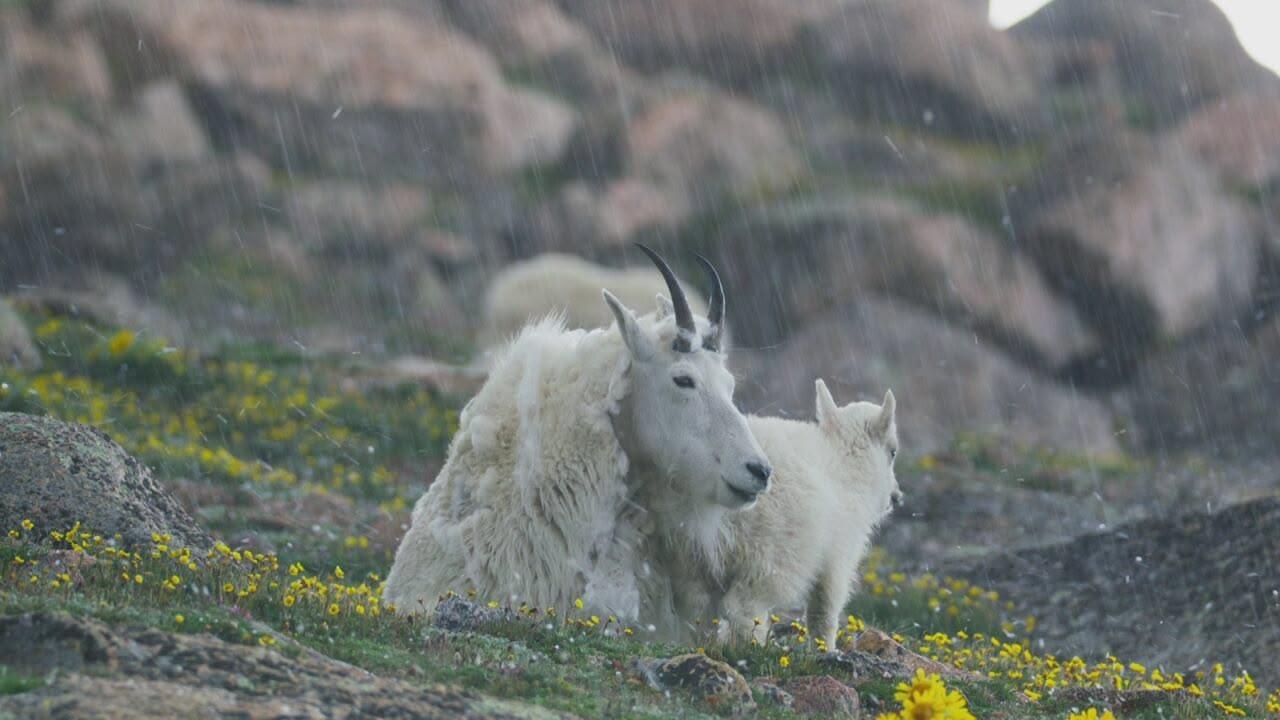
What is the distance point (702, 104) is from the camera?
36.0m

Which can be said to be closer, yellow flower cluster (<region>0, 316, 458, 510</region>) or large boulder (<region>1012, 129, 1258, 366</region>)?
yellow flower cluster (<region>0, 316, 458, 510</region>)

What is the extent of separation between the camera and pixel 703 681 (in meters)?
5.90

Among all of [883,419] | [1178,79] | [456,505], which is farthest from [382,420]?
[1178,79]

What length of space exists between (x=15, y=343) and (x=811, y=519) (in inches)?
558

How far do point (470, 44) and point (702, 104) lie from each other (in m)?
6.32

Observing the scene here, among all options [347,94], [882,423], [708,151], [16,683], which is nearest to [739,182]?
[708,151]

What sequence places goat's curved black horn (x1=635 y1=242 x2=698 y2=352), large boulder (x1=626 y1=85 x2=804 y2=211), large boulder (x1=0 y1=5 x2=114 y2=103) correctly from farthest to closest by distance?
large boulder (x1=626 y1=85 x2=804 y2=211), large boulder (x1=0 y1=5 x2=114 y2=103), goat's curved black horn (x1=635 y1=242 x2=698 y2=352)

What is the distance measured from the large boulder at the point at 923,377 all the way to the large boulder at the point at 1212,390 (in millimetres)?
1134

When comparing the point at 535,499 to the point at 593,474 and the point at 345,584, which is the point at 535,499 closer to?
the point at 593,474

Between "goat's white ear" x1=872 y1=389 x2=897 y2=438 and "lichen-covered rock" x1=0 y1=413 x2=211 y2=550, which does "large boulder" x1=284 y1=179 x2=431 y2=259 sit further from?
"lichen-covered rock" x1=0 y1=413 x2=211 y2=550

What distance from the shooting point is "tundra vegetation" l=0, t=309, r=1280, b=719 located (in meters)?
5.68

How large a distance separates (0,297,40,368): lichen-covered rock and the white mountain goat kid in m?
12.7

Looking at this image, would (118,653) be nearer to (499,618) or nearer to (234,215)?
(499,618)

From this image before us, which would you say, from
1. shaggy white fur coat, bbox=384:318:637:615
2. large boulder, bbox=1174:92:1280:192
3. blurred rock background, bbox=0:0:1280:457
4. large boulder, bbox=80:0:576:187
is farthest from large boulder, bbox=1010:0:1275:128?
shaggy white fur coat, bbox=384:318:637:615
